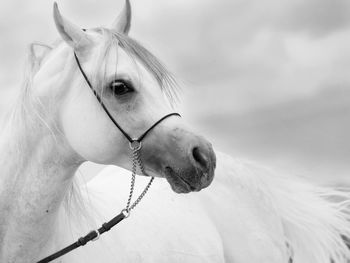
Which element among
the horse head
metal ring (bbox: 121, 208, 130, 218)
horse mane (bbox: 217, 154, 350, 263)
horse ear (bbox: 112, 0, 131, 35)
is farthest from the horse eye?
horse mane (bbox: 217, 154, 350, 263)

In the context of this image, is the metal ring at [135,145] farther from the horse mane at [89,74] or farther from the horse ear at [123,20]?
the horse ear at [123,20]

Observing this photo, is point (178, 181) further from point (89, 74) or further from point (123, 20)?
point (123, 20)

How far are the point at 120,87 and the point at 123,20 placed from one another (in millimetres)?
625

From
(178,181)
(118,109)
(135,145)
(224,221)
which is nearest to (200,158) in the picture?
(178,181)

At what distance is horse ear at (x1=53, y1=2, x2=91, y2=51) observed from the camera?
3.34 m

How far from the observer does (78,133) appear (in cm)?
331

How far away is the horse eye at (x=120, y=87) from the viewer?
3.27 m

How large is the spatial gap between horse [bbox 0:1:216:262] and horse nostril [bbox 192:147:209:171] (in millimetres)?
11

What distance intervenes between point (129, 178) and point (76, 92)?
5.06 feet

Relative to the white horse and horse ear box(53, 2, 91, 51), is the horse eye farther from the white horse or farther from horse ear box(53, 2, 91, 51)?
horse ear box(53, 2, 91, 51)

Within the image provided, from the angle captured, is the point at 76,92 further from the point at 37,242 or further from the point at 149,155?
the point at 37,242

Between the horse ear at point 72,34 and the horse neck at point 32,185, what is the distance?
418 mm

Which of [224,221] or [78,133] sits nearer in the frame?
[78,133]

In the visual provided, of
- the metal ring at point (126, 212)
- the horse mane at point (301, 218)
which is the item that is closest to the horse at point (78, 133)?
the metal ring at point (126, 212)
